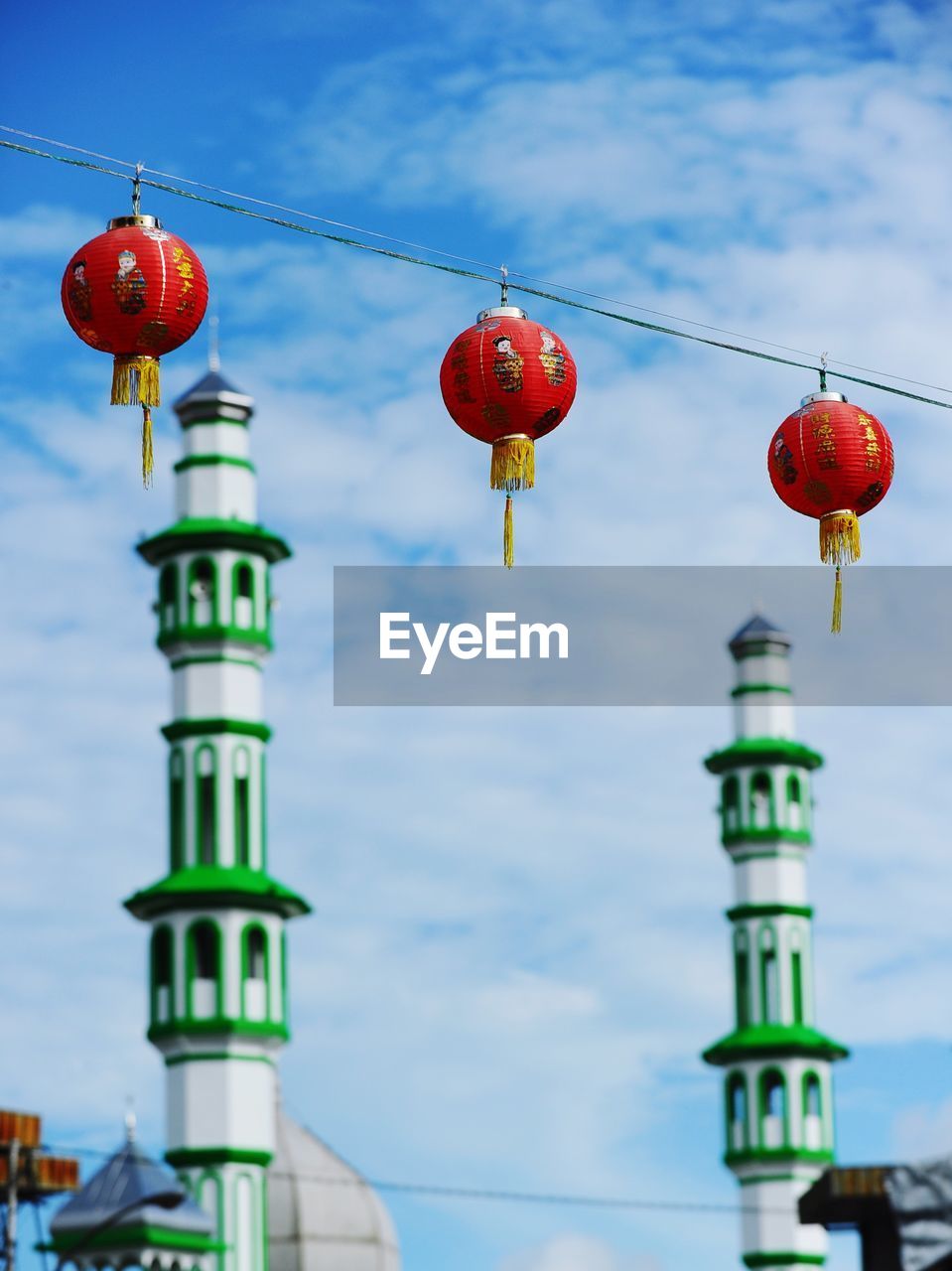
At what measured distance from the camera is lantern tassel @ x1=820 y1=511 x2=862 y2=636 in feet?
60.4

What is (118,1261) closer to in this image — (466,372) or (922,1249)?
(922,1249)

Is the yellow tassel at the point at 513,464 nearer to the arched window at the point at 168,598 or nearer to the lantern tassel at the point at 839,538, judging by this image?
the lantern tassel at the point at 839,538

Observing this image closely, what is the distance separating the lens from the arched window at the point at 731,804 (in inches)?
1574

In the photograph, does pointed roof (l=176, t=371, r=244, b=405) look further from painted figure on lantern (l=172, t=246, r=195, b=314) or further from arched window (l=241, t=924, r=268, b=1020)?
painted figure on lantern (l=172, t=246, r=195, b=314)

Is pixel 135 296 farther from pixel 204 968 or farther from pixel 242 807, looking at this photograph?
pixel 242 807

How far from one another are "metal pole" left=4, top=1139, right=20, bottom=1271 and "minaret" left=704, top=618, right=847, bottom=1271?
1459 centimetres

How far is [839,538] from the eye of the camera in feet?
61.1

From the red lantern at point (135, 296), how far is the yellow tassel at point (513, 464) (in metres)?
2.46

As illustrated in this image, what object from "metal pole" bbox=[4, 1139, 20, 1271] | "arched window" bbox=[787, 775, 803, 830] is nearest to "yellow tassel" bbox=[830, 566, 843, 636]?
"metal pole" bbox=[4, 1139, 20, 1271]

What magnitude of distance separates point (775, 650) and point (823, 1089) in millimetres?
7823

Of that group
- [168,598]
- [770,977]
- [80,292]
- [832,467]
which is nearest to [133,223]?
[80,292]

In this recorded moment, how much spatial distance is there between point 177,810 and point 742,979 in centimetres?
1121

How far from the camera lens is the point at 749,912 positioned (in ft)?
130

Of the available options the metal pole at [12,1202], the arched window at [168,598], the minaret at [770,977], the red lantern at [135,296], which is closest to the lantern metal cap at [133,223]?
the red lantern at [135,296]
